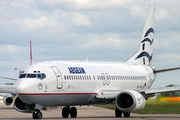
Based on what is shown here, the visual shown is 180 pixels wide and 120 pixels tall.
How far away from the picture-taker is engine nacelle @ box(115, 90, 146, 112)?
28766 mm

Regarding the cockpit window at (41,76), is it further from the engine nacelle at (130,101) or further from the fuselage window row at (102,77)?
the engine nacelle at (130,101)

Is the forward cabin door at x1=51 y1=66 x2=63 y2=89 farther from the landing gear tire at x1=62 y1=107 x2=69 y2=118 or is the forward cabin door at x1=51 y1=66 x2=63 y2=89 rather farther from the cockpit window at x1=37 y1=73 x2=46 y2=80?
the landing gear tire at x1=62 y1=107 x2=69 y2=118

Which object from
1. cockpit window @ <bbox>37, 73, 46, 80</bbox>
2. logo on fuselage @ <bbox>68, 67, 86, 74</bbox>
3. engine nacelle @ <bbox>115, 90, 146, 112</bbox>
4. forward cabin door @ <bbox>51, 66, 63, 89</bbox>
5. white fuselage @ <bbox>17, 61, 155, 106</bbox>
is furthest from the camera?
logo on fuselage @ <bbox>68, 67, 86, 74</bbox>

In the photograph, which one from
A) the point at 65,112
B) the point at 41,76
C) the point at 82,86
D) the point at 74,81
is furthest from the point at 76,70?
the point at 65,112

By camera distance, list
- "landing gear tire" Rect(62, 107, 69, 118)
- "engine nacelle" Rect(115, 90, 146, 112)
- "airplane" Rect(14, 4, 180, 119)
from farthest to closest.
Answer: "landing gear tire" Rect(62, 107, 69, 118) < "engine nacelle" Rect(115, 90, 146, 112) < "airplane" Rect(14, 4, 180, 119)

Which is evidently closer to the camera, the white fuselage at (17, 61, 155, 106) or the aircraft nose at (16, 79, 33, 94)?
the aircraft nose at (16, 79, 33, 94)

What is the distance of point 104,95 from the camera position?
31.1 m

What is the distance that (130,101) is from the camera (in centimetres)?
3095

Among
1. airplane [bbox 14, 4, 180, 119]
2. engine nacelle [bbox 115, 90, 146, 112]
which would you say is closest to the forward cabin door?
airplane [bbox 14, 4, 180, 119]

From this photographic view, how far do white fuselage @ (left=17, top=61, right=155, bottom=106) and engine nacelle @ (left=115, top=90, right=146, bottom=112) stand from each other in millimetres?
1964

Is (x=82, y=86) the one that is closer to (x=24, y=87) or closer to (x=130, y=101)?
(x=130, y=101)

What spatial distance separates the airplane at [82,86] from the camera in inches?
1061

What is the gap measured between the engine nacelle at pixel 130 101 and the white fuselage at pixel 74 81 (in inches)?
77.3

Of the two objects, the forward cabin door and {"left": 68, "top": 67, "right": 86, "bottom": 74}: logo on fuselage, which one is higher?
{"left": 68, "top": 67, "right": 86, "bottom": 74}: logo on fuselage
